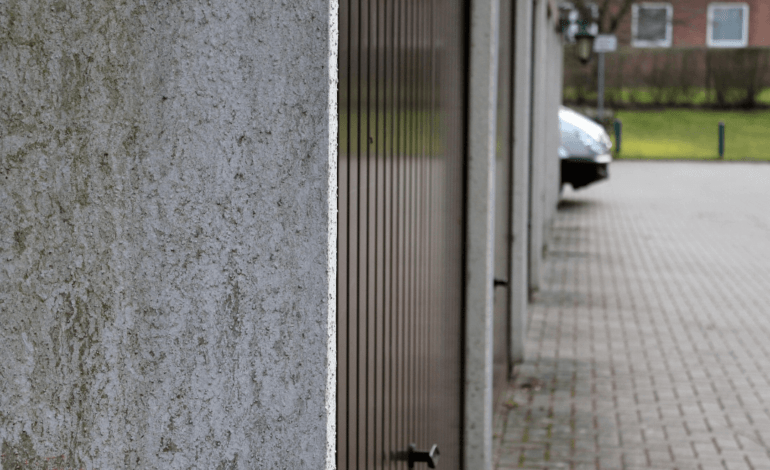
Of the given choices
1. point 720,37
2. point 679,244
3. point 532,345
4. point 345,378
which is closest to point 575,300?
point 532,345

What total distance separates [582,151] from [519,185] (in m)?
10.3

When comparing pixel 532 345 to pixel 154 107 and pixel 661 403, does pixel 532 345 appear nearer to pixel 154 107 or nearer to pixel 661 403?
pixel 661 403

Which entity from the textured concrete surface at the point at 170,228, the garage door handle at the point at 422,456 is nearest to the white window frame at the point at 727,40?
the garage door handle at the point at 422,456

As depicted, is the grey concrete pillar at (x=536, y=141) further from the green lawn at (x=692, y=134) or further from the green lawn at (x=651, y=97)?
the green lawn at (x=651, y=97)

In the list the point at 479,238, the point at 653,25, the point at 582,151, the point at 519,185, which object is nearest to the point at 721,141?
the point at 582,151

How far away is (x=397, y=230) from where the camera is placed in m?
2.38

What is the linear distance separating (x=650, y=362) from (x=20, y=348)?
18.3 ft

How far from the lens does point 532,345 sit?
7.18m

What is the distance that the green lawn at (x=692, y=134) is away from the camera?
31422 mm

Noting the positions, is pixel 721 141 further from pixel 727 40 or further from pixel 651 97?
pixel 727 40

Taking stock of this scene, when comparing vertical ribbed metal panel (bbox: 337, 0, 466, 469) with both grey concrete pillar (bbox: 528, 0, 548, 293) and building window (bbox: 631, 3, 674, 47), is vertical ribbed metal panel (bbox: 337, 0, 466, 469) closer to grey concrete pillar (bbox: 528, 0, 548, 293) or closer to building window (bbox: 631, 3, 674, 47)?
grey concrete pillar (bbox: 528, 0, 548, 293)

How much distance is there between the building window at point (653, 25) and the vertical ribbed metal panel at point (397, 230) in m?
43.0

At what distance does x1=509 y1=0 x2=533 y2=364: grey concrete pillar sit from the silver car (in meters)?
10.0

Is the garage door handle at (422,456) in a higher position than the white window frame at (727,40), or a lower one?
lower
